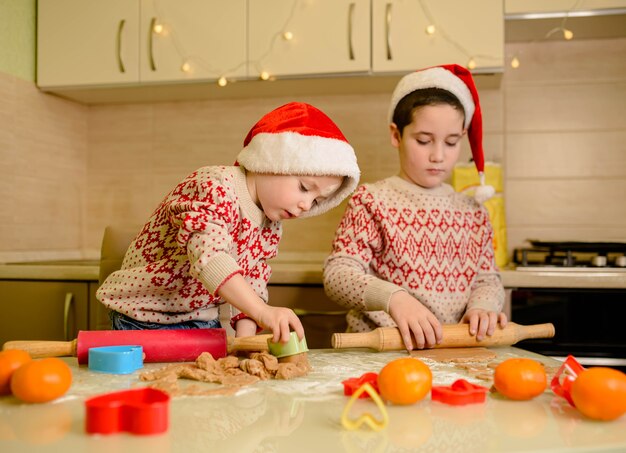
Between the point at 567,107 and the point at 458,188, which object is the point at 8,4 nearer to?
the point at 458,188

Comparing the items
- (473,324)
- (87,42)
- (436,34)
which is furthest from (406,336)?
(87,42)

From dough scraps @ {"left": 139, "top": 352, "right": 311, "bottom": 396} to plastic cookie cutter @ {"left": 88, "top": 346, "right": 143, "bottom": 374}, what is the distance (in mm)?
33

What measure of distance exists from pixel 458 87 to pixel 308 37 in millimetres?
767

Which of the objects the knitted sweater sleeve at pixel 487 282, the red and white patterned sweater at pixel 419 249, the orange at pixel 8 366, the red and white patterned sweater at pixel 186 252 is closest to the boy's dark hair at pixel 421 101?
the red and white patterned sweater at pixel 419 249

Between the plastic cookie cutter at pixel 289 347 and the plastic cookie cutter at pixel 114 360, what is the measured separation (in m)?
0.19

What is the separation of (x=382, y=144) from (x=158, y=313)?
1.29 m

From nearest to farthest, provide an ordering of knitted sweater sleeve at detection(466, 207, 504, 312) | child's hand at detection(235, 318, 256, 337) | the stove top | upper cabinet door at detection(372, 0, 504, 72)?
child's hand at detection(235, 318, 256, 337) < knitted sweater sleeve at detection(466, 207, 504, 312) < the stove top < upper cabinet door at detection(372, 0, 504, 72)

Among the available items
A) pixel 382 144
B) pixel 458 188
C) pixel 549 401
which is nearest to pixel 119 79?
pixel 382 144

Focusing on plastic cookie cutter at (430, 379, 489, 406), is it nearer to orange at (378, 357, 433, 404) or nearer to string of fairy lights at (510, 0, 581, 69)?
orange at (378, 357, 433, 404)

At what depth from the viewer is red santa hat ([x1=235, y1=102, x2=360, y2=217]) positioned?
3.68 feet

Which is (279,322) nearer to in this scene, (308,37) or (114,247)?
(114,247)

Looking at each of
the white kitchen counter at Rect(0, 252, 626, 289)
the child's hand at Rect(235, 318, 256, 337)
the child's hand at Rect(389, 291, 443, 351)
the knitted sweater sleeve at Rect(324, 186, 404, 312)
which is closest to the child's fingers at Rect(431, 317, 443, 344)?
the child's hand at Rect(389, 291, 443, 351)

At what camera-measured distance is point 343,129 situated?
2.32 meters

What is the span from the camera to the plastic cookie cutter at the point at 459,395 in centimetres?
67
